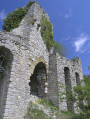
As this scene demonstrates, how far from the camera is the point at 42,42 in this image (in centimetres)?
952

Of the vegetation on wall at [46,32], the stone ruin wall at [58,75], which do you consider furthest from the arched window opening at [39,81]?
the vegetation on wall at [46,32]

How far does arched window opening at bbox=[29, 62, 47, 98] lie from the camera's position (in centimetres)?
884

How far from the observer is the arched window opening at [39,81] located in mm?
8844

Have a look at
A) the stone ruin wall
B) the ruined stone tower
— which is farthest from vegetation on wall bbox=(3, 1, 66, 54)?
the stone ruin wall

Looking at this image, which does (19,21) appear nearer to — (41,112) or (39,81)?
(39,81)

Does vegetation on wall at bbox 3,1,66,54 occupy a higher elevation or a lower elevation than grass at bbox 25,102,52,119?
higher

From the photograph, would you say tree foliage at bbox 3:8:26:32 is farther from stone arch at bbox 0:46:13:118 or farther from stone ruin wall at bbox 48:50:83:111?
stone ruin wall at bbox 48:50:83:111

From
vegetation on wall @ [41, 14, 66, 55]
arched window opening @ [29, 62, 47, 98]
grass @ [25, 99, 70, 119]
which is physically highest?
vegetation on wall @ [41, 14, 66, 55]

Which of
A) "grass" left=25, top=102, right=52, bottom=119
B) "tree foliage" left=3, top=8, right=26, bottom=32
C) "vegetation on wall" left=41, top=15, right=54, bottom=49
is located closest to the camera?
"grass" left=25, top=102, right=52, bottom=119

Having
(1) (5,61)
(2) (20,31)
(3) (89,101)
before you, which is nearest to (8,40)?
(1) (5,61)

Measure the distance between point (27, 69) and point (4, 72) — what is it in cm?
128

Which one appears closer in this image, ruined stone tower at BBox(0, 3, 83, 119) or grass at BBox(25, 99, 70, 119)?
ruined stone tower at BBox(0, 3, 83, 119)

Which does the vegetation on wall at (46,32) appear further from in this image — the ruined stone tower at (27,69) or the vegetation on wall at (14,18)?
the vegetation on wall at (14,18)

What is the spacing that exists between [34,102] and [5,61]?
2994 mm
